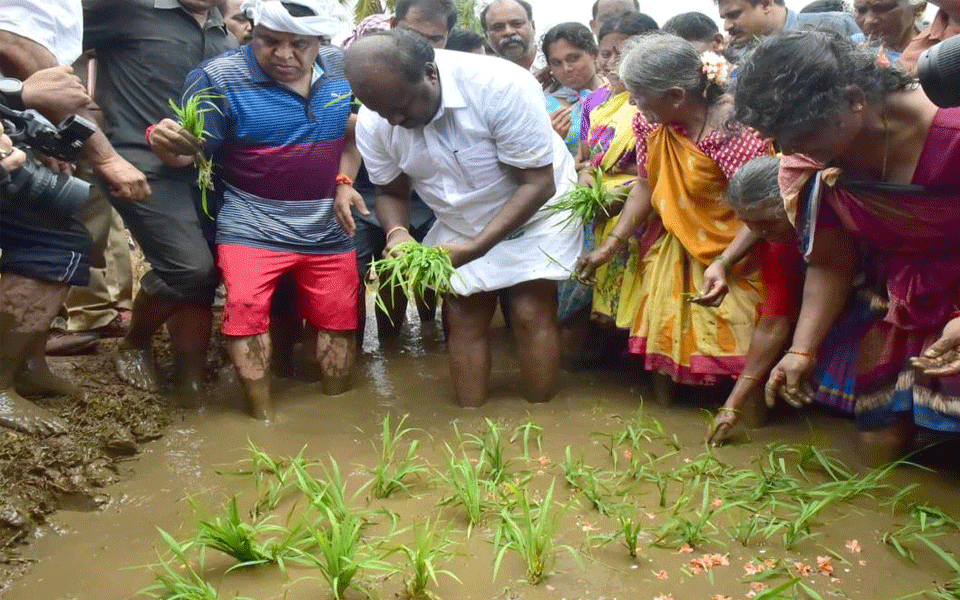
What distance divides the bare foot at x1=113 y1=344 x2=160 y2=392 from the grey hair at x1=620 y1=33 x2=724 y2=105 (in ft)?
8.01

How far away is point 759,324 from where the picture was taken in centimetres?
347

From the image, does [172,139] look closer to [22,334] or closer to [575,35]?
[22,334]

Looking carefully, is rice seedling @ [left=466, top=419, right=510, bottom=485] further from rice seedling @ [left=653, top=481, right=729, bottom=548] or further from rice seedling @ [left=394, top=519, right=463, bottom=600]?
rice seedling @ [left=653, top=481, right=729, bottom=548]

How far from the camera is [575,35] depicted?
4.86 metres

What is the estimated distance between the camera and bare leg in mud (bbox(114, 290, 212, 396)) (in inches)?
156

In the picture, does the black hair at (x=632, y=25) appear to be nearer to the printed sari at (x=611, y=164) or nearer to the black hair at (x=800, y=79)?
the printed sari at (x=611, y=164)

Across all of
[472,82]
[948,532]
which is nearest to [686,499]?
[948,532]

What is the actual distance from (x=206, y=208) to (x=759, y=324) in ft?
7.80

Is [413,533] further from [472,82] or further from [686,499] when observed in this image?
[472,82]

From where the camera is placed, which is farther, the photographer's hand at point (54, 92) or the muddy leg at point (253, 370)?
the muddy leg at point (253, 370)

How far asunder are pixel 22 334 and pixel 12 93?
898 mm

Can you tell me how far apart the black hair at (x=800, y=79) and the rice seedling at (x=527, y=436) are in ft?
4.53

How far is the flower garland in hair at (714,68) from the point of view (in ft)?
11.5

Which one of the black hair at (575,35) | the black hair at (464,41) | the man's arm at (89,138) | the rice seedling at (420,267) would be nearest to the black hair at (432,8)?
the black hair at (464,41)
